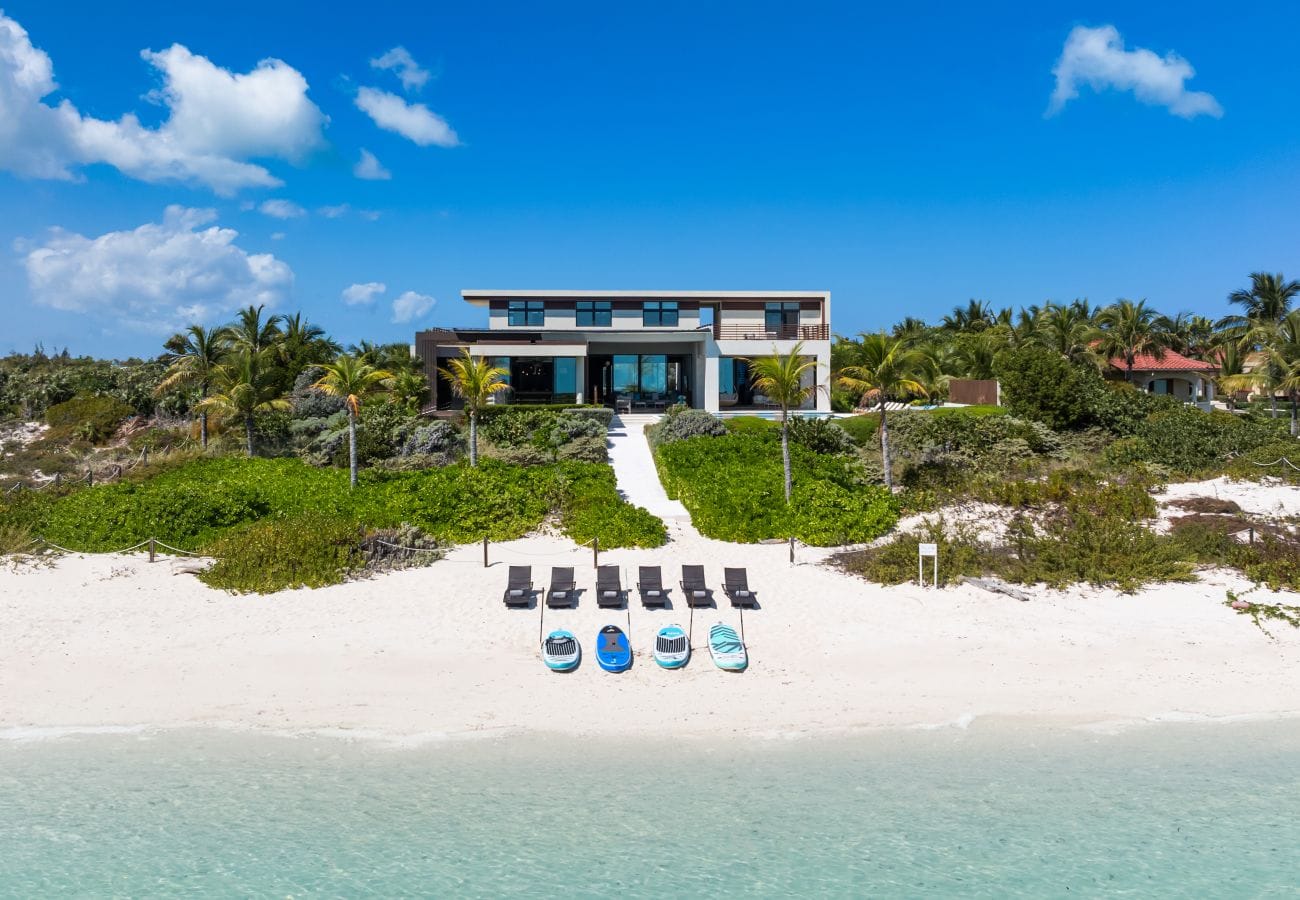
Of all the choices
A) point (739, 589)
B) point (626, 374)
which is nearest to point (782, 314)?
point (626, 374)

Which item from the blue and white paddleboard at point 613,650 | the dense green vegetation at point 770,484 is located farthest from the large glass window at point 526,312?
the blue and white paddleboard at point 613,650

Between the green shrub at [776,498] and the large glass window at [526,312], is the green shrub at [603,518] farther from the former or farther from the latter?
the large glass window at [526,312]

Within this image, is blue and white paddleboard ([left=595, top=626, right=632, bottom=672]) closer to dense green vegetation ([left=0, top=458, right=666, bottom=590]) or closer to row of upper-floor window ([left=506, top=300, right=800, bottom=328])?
dense green vegetation ([left=0, top=458, right=666, bottom=590])

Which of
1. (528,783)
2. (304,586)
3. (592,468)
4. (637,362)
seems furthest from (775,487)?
(637,362)

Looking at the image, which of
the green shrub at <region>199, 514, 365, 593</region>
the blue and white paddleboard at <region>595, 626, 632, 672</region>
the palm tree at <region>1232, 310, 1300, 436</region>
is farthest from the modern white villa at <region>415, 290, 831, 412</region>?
the blue and white paddleboard at <region>595, 626, 632, 672</region>

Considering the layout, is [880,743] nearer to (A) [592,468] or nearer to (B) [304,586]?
(B) [304,586]

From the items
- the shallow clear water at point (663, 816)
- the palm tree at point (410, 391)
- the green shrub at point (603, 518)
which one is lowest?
the shallow clear water at point (663, 816)
